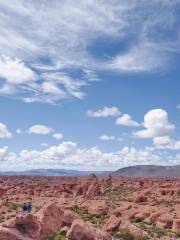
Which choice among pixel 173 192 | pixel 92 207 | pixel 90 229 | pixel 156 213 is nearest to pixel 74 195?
pixel 173 192

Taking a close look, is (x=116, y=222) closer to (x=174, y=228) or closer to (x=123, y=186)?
(x=174, y=228)

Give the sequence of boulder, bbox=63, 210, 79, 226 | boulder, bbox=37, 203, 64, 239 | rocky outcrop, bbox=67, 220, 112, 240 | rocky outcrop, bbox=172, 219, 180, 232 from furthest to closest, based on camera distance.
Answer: rocky outcrop, bbox=172, 219, 180, 232, boulder, bbox=63, 210, 79, 226, boulder, bbox=37, 203, 64, 239, rocky outcrop, bbox=67, 220, 112, 240

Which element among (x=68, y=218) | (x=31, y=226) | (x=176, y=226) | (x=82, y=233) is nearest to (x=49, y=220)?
(x=68, y=218)

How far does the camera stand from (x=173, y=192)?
302ft

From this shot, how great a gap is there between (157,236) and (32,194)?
197ft

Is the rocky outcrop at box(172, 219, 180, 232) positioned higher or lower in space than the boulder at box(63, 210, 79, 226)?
lower

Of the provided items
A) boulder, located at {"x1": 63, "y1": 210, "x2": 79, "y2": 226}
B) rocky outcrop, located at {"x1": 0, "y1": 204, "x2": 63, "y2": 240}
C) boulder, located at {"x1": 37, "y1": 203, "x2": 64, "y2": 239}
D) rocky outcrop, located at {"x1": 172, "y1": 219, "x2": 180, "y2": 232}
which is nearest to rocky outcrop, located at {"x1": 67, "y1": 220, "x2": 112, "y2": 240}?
rocky outcrop, located at {"x1": 0, "y1": 204, "x2": 63, "y2": 240}

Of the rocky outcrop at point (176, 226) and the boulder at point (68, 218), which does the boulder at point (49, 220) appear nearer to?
the boulder at point (68, 218)

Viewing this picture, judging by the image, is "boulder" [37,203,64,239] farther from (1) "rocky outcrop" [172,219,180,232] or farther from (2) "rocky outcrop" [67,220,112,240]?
(1) "rocky outcrop" [172,219,180,232]

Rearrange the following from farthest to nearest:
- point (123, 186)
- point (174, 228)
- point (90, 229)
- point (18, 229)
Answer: point (123, 186) < point (174, 228) < point (90, 229) < point (18, 229)

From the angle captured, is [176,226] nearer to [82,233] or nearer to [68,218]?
[68,218]

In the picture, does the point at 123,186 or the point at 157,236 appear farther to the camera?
the point at 123,186

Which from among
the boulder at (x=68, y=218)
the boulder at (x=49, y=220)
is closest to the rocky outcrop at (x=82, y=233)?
the boulder at (x=49, y=220)

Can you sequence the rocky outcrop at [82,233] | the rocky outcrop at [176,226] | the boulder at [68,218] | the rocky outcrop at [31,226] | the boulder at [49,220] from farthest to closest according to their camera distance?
the rocky outcrop at [176,226] < the boulder at [68,218] < the boulder at [49,220] < the rocky outcrop at [82,233] < the rocky outcrop at [31,226]
